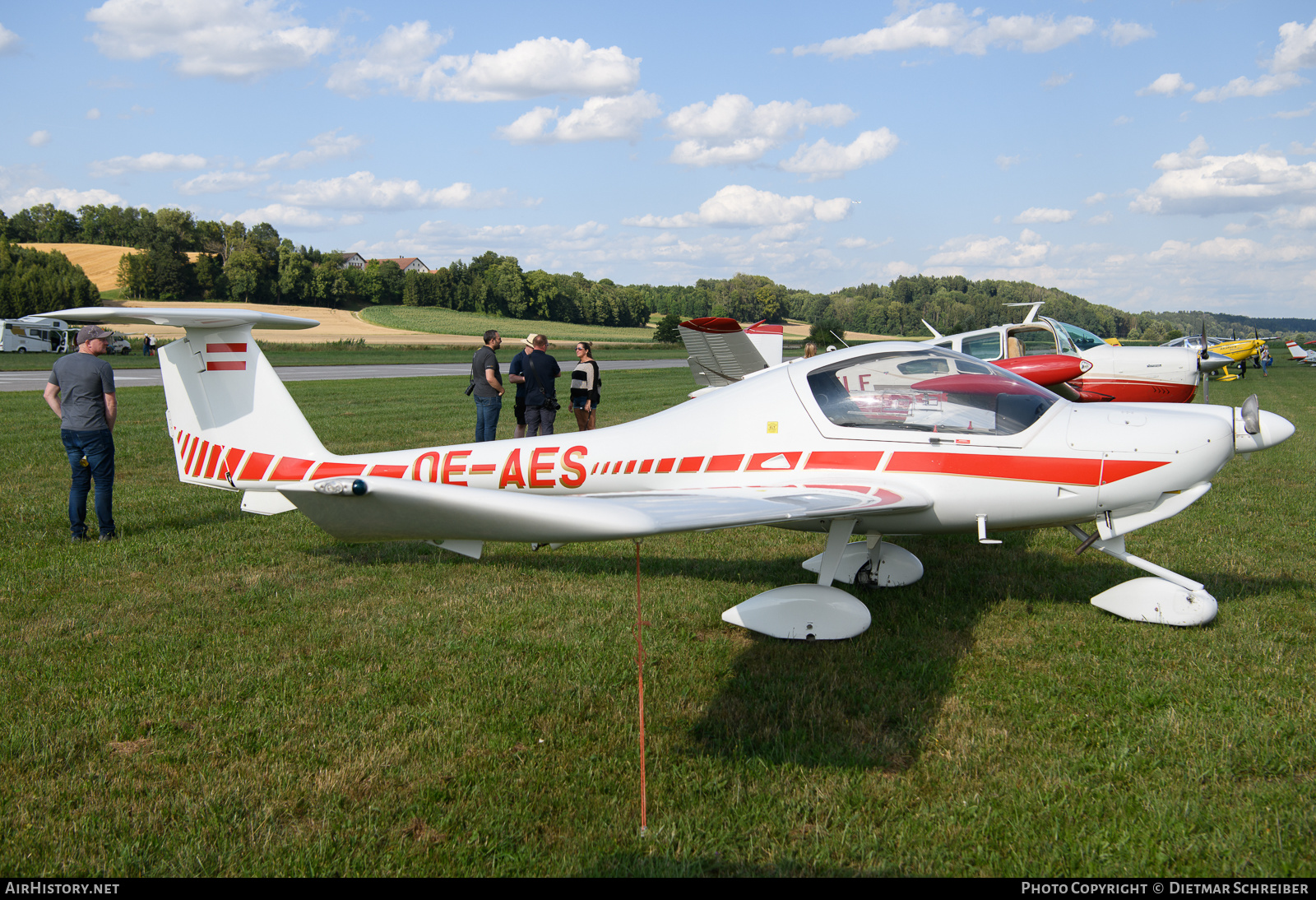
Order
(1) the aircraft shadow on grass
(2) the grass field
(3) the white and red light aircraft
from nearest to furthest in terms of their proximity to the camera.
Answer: (2) the grass field
(1) the aircraft shadow on grass
(3) the white and red light aircraft

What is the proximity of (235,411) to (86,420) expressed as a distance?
271 cm

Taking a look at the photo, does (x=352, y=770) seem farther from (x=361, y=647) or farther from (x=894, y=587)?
(x=894, y=587)

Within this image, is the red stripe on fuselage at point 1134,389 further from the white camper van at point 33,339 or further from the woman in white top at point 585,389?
the white camper van at point 33,339

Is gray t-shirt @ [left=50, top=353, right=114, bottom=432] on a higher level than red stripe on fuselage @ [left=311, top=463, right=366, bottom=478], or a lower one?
higher

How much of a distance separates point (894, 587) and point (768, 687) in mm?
2394

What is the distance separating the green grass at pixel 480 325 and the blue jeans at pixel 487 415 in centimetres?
6502

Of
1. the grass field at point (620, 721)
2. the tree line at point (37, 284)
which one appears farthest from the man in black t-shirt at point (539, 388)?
the tree line at point (37, 284)

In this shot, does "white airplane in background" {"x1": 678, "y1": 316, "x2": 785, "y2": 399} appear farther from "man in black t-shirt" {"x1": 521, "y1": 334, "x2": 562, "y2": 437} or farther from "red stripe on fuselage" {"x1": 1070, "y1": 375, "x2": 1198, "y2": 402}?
"red stripe on fuselage" {"x1": 1070, "y1": 375, "x2": 1198, "y2": 402}

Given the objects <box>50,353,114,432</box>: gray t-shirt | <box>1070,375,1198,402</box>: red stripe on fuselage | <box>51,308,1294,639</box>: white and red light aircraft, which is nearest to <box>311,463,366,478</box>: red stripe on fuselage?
<box>51,308,1294,639</box>: white and red light aircraft

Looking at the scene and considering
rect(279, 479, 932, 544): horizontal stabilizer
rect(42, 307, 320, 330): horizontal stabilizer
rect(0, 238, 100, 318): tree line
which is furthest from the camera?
rect(0, 238, 100, 318): tree line

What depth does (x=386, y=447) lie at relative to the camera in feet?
46.3

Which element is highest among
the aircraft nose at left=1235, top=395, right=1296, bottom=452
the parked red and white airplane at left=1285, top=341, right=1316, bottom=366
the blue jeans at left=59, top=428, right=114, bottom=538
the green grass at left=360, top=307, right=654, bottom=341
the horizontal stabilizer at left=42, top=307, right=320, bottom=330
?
the green grass at left=360, top=307, right=654, bottom=341

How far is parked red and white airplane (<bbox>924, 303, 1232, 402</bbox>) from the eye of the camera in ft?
47.6
